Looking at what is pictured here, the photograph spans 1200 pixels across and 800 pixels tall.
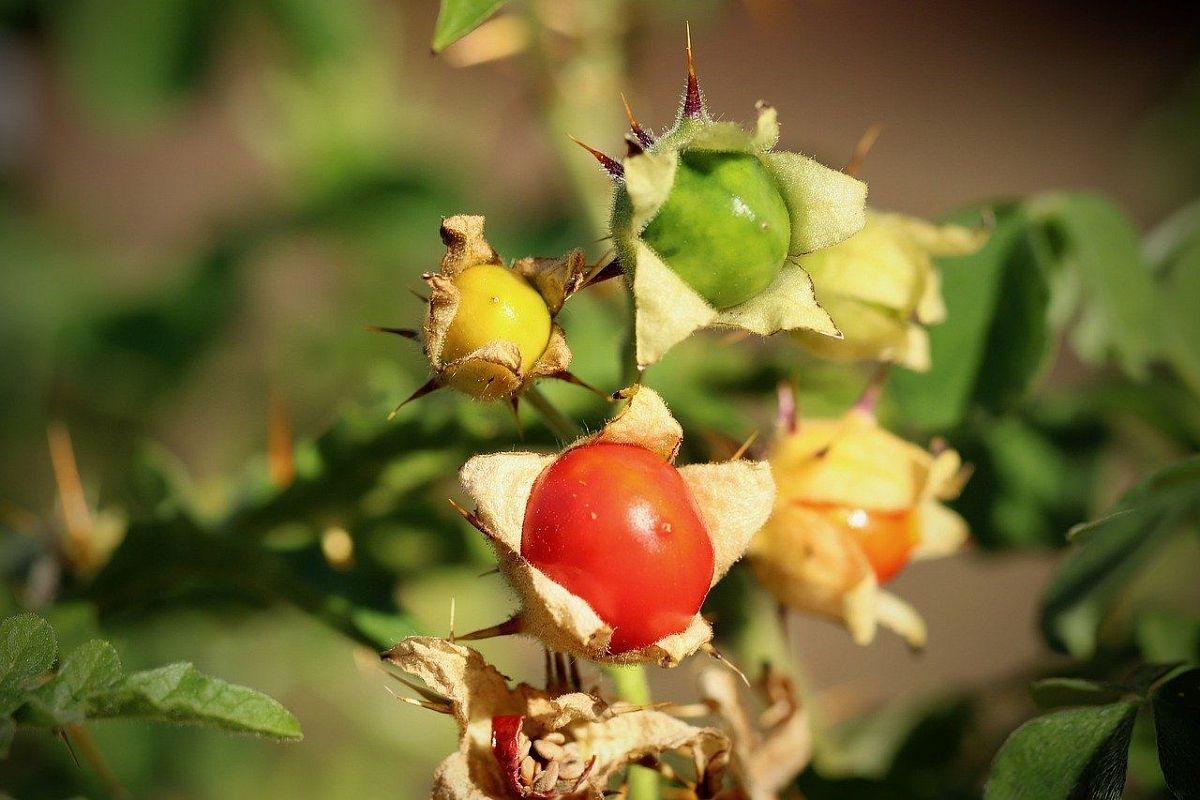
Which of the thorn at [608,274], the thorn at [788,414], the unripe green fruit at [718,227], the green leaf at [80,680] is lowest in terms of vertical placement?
the green leaf at [80,680]

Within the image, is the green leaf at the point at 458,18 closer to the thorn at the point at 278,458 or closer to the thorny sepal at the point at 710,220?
the thorny sepal at the point at 710,220

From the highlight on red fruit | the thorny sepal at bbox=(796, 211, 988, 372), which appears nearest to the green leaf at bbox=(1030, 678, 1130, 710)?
the highlight on red fruit

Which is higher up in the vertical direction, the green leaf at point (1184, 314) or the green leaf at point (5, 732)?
the green leaf at point (1184, 314)

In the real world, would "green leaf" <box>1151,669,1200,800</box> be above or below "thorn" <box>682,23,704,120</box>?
below

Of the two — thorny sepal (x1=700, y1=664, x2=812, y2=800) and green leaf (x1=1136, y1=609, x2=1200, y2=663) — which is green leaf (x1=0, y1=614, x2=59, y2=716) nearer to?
thorny sepal (x1=700, y1=664, x2=812, y2=800)

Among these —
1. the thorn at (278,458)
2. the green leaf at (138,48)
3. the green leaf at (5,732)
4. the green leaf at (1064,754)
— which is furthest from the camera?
the green leaf at (138,48)

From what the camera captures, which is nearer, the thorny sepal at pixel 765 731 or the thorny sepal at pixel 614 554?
the thorny sepal at pixel 614 554

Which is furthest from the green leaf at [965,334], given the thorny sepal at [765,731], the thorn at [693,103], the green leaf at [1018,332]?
the thorn at [693,103]

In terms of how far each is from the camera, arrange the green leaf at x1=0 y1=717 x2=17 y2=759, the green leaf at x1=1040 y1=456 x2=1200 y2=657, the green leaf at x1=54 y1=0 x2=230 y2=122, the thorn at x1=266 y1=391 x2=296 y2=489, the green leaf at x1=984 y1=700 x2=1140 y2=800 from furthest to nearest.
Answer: the green leaf at x1=54 y1=0 x2=230 y2=122, the thorn at x1=266 y1=391 x2=296 y2=489, the green leaf at x1=1040 y1=456 x2=1200 y2=657, the green leaf at x1=984 y1=700 x2=1140 y2=800, the green leaf at x1=0 y1=717 x2=17 y2=759

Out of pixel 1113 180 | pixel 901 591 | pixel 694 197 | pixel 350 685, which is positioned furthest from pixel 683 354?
pixel 1113 180

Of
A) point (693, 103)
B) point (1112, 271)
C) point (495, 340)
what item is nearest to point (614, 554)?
point (495, 340)
